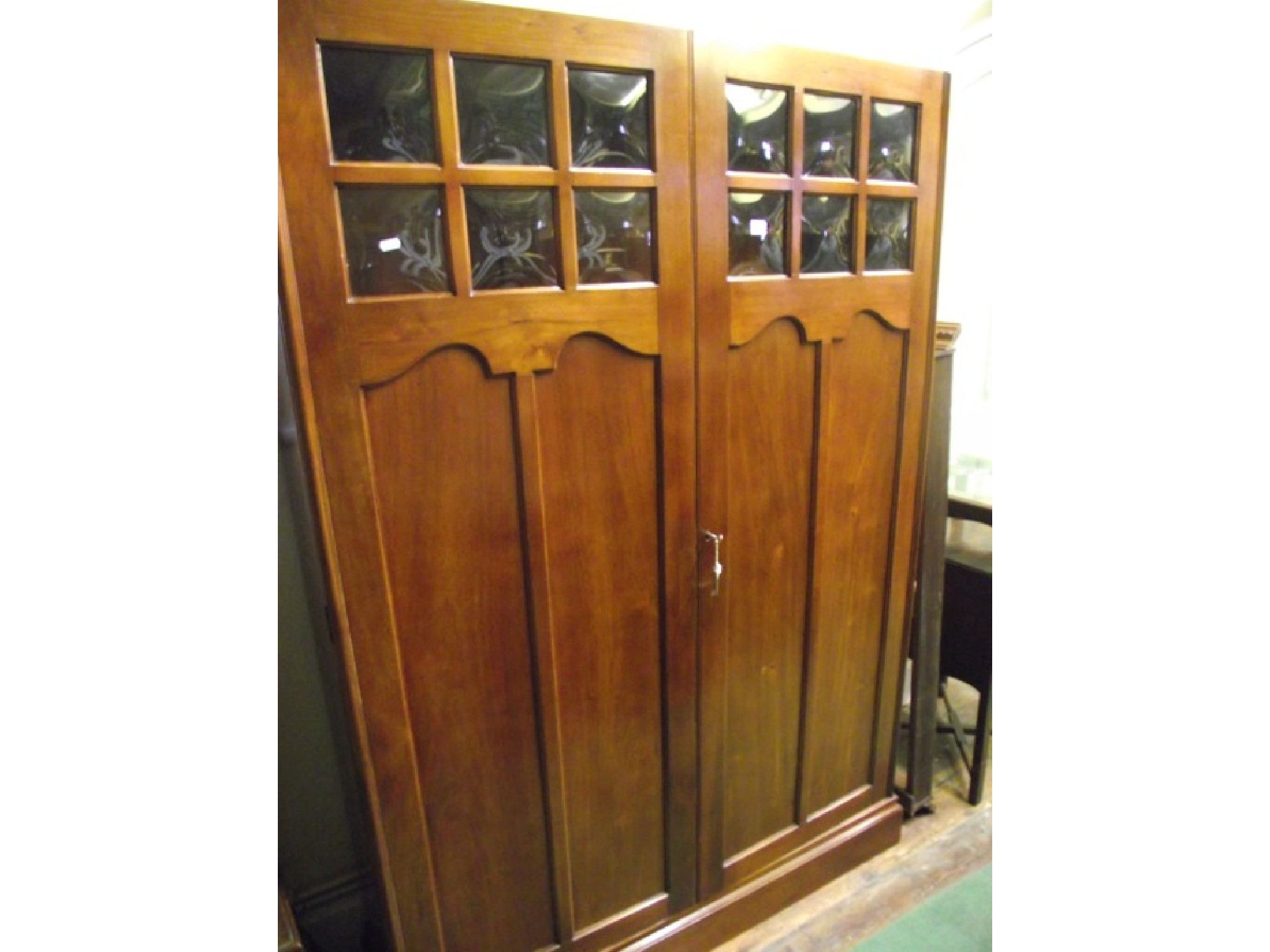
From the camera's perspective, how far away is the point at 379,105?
0.83 metres

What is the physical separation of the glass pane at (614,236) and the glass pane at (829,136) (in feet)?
1.12

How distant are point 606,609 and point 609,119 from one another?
0.77m

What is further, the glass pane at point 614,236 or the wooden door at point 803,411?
the wooden door at point 803,411

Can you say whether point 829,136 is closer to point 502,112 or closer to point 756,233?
point 756,233

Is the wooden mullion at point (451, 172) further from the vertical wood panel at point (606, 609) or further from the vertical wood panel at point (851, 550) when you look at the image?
the vertical wood panel at point (851, 550)

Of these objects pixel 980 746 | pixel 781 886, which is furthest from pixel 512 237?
pixel 980 746

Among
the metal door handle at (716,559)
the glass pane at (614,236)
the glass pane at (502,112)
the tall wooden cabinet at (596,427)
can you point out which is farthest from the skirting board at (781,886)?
the glass pane at (502,112)

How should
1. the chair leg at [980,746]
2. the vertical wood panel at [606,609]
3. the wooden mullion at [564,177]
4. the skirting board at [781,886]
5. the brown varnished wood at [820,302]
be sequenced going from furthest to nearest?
the chair leg at [980,746]
the skirting board at [781,886]
the brown varnished wood at [820,302]
the vertical wood panel at [606,609]
the wooden mullion at [564,177]

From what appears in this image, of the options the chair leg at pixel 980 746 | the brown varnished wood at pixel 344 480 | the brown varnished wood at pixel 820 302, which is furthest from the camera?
the chair leg at pixel 980 746

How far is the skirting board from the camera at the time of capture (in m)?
1.36

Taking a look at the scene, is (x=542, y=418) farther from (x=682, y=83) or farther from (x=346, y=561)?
(x=682, y=83)

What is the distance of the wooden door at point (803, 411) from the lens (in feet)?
3.63

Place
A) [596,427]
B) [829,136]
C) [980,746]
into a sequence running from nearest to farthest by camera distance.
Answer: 1. [596,427]
2. [829,136]
3. [980,746]

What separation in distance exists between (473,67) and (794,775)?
1.47m
